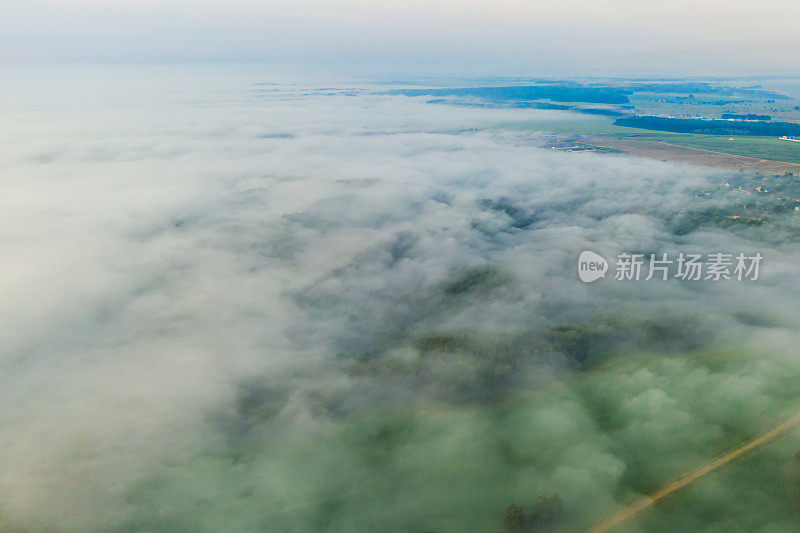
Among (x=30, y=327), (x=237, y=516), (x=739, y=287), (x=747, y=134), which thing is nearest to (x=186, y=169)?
(x=30, y=327)

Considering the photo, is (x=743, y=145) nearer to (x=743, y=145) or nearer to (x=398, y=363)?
(x=743, y=145)

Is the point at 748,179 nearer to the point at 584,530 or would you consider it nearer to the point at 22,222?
the point at 584,530

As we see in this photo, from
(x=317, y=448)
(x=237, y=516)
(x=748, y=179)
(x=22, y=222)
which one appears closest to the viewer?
(x=237, y=516)

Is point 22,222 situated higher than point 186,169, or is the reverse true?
point 186,169

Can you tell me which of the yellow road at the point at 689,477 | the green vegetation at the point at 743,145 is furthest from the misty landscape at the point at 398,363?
the green vegetation at the point at 743,145

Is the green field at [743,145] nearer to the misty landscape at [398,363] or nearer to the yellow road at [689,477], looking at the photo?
the misty landscape at [398,363]

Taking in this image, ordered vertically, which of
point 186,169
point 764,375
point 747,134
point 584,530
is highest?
point 747,134

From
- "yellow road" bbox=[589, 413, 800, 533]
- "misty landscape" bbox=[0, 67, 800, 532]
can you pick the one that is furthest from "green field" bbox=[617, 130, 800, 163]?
"yellow road" bbox=[589, 413, 800, 533]
